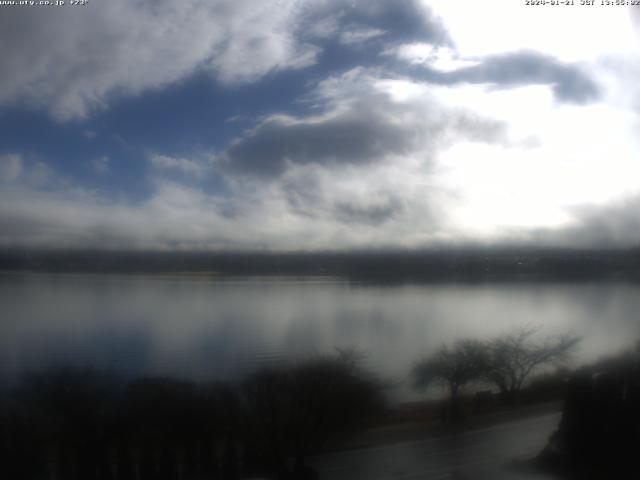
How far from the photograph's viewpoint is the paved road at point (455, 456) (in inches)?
94.2

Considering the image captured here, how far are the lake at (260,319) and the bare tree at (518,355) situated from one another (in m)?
0.07

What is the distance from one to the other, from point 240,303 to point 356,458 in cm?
117

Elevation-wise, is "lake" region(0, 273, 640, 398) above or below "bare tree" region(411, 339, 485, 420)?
above

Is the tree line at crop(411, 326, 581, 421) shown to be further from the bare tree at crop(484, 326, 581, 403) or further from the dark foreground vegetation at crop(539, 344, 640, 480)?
the dark foreground vegetation at crop(539, 344, 640, 480)

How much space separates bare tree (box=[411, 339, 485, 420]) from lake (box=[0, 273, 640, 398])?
7 centimetres

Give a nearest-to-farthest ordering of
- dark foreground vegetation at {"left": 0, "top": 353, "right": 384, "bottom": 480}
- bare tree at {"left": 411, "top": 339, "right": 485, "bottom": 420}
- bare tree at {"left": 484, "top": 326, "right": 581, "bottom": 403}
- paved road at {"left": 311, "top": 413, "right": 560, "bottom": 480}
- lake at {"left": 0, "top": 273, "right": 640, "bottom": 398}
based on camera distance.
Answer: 1. dark foreground vegetation at {"left": 0, "top": 353, "right": 384, "bottom": 480}
2. paved road at {"left": 311, "top": 413, "right": 560, "bottom": 480}
3. lake at {"left": 0, "top": 273, "right": 640, "bottom": 398}
4. bare tree at {"left": 411, "top": 339, "right": 485, "bottom": 420}
5. bare tree at {"left": 484, "top": 326, "right": 581, "bottom": 403}

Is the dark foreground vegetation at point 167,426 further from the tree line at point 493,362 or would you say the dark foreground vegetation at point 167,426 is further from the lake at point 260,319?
the tree line at point 493,362

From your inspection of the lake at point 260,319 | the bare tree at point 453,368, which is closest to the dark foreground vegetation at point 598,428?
the lake at point 260,319

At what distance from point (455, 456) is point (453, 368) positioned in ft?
1.53

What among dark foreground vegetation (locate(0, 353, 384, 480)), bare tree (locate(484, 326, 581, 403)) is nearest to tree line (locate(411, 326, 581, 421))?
bare tree (locate(484, 326, 581, 403))

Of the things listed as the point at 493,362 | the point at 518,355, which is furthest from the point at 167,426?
the point at 518,355

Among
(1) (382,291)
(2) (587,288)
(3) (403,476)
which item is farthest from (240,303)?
(2) (587,288)

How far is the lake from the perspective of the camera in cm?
261

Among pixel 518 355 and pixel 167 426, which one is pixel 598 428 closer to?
pixel 518 355
